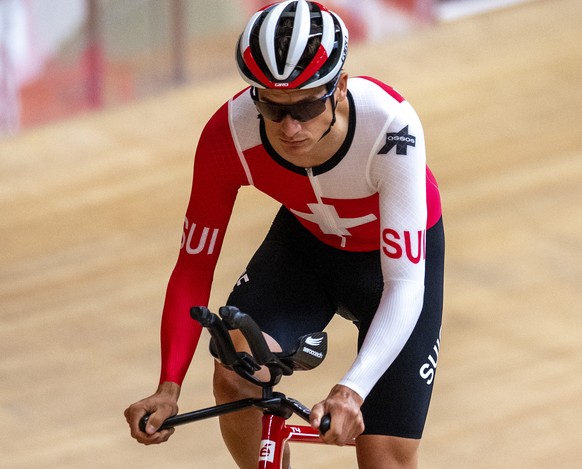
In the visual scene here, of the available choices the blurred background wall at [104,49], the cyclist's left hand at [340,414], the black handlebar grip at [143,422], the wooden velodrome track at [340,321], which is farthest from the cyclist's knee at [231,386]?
the blurred background wall at [104,49]

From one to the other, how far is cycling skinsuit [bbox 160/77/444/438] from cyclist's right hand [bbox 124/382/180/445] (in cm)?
10

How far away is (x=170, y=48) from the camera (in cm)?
721

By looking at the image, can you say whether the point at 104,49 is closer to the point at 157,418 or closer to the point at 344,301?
the point at 344,301

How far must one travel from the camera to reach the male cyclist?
9.01 ft

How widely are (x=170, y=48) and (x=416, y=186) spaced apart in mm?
4506

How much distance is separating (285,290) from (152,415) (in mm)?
544

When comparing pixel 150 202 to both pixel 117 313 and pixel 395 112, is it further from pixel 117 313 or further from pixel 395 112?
pixel 395 112

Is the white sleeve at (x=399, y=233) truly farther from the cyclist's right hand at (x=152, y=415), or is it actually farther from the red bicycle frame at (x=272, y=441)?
the cyclist's right hand at (x=152, y=415)

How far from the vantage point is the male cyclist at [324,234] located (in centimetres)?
275

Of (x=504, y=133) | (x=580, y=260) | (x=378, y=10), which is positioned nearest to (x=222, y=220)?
(x=580, y=260)

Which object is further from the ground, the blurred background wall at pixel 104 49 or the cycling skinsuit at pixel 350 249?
the blurred background wall at pixel 104 49

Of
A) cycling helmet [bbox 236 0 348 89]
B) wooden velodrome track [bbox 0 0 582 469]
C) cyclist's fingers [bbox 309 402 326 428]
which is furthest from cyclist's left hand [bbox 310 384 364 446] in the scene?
wooden velodrome track [bbox 0 0 582 469]

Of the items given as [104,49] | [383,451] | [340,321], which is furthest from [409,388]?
[104,49]

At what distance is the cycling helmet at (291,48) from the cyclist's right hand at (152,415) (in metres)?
0.70
